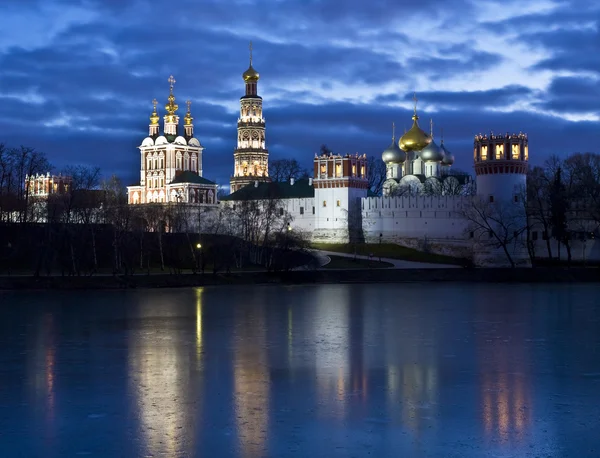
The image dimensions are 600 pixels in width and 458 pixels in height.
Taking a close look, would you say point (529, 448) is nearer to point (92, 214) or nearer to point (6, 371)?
point (6, 371)

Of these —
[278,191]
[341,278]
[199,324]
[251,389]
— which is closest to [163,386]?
[251,389]

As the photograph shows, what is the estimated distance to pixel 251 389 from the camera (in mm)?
14555

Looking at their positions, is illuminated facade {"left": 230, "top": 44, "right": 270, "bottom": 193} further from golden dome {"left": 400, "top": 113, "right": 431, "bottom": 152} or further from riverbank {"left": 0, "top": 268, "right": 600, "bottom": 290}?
riverbank {"left": 0, "top": 268, "right": 600, "bottom": 290}

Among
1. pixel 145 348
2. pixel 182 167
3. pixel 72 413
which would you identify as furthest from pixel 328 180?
pixel 72 413

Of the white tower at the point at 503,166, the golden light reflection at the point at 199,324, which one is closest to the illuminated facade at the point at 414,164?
the white tower at the point at 503,166

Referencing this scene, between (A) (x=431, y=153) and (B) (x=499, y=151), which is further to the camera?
(A) (x=431, y=153)

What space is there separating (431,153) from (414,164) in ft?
7.28

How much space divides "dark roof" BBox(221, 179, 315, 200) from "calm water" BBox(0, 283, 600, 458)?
4135cm

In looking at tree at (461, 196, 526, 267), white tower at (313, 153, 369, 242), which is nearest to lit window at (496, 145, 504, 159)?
tree at (461, 196, 526, 267)

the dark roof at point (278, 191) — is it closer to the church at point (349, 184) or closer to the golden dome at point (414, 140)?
the church at point (349, 184)

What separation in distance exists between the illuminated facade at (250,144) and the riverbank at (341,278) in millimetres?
36127

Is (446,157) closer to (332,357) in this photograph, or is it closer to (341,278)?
(341,278)

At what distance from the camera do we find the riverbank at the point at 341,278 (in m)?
40.3

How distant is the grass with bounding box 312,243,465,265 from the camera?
5747 cm
